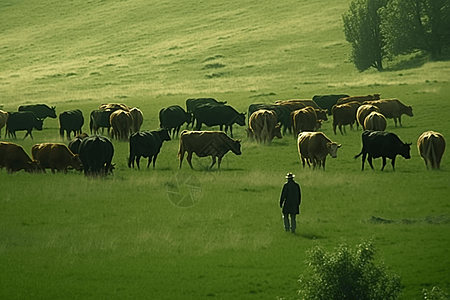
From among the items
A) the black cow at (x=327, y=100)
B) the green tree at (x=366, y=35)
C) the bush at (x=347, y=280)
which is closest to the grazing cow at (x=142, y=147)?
the bush at (x=347, y=280)

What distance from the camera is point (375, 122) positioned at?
1436 inches

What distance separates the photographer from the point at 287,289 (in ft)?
52.2

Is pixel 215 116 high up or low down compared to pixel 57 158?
down

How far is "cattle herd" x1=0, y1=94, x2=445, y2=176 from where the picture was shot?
29.2m

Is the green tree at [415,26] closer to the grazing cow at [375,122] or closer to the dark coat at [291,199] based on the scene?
the grazing cow at [375,122]

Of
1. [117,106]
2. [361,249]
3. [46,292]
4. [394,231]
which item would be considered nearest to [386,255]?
[394,231]

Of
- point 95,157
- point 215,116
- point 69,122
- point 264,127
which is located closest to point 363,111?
point 264,127

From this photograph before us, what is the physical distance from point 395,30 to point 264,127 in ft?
108

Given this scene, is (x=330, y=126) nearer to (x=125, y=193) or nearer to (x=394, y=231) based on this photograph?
(x=125, y=193)

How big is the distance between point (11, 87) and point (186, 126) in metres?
37.2

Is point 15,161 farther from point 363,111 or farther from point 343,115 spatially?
point 363,111

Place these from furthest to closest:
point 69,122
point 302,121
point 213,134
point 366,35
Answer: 1. point 366,35
2. point 69,122
3. point 302,121
4. point 213,134

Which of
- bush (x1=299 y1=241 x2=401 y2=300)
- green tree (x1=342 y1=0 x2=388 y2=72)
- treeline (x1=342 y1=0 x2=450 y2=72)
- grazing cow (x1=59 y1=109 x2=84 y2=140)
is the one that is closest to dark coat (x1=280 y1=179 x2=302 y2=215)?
bush (x1=299 y1=241 x2=401 y2=300)

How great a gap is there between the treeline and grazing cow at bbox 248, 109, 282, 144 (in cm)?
3206
